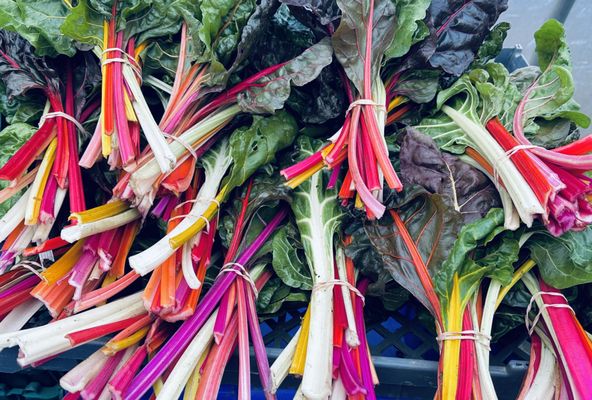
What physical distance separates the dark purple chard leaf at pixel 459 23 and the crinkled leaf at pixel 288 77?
0.44 m

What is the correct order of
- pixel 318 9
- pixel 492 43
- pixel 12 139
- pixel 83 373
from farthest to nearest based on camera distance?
pixel 492 43
pixel 12 139
pixel 318 9
pixel 83 373

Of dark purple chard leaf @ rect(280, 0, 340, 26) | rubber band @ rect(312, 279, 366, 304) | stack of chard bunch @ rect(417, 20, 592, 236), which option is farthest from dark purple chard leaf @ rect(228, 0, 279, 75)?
rubber band @ rect(312, 279, 366, 304)

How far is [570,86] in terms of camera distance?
4.47ft

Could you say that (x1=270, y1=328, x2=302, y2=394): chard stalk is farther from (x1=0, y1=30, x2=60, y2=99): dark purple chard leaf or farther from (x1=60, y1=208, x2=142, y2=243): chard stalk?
(x1=0, y1=30, x2=60, y2=99): dark purple chard leaf

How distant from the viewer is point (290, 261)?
141cm

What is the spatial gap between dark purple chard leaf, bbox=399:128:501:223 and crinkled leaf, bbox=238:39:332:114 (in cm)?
34

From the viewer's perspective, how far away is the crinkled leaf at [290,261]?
138 centimetres

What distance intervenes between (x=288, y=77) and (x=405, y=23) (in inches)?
15.7

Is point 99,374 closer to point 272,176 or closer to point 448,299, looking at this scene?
point 272,176

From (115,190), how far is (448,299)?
967mm

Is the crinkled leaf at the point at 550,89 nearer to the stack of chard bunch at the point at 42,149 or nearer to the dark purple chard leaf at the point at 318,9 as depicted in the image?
the dark purple chard leaf at the point at 318,9

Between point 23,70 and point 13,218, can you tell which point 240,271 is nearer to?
point 13,218

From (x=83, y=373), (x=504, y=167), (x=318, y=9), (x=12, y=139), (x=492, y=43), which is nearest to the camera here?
(x=83, y=373)

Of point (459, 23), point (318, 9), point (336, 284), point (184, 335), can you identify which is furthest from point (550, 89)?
point (184, 335)
